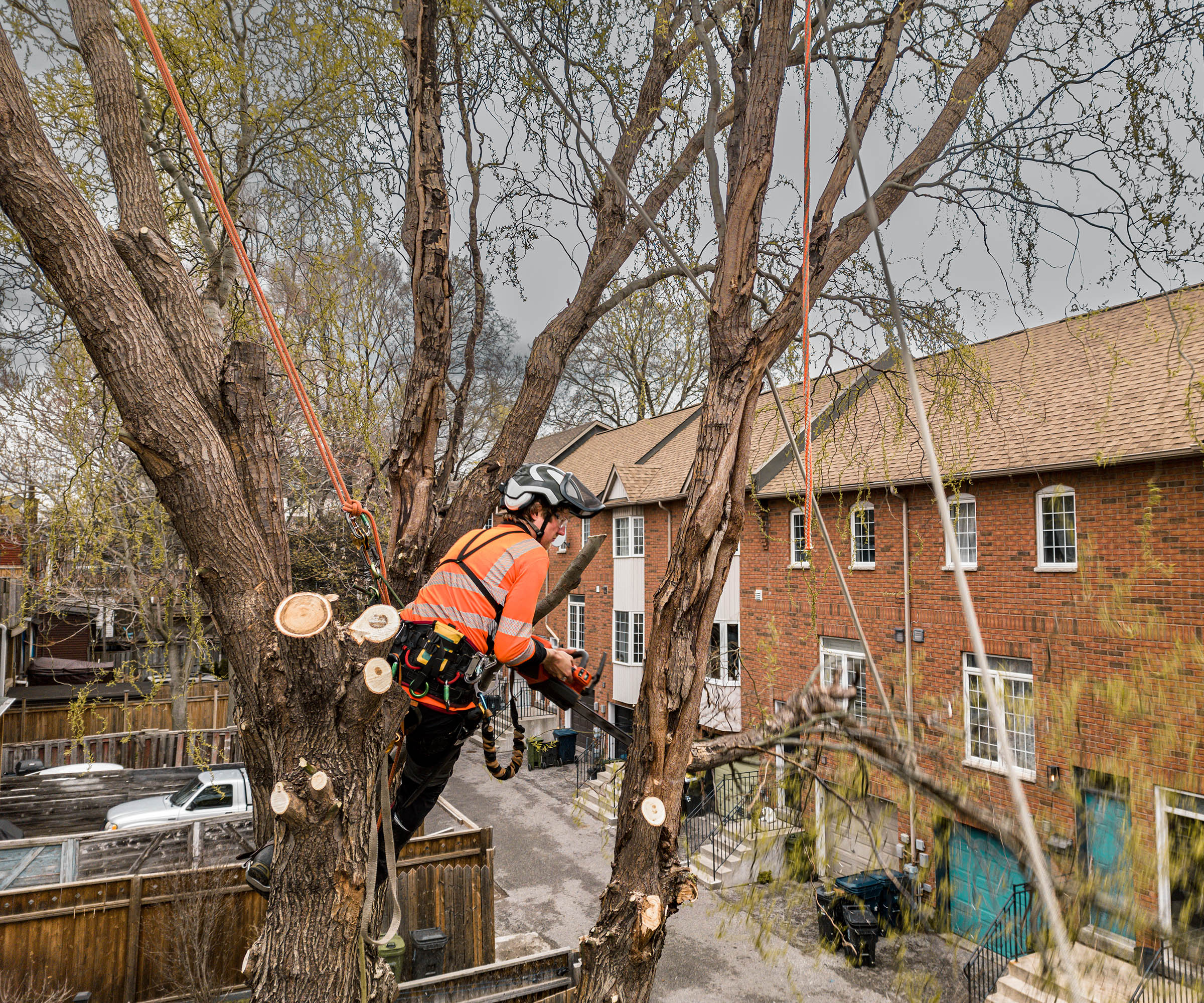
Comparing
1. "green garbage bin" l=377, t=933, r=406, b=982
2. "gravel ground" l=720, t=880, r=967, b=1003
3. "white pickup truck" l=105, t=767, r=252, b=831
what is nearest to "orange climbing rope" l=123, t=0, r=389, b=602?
"gravel ground" l=720, t=880, r=967, b=1003

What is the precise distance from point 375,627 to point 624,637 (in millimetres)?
19738

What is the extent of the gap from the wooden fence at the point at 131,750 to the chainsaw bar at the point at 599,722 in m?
16.0

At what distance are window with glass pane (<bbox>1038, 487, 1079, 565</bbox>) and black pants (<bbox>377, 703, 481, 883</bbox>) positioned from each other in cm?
974

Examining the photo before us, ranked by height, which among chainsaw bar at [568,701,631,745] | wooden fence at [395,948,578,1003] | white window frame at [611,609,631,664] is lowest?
wooden fence at [395,948,578,1003]

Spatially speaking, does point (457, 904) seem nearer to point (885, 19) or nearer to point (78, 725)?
point (78, 725)

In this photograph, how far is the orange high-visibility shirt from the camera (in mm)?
3439

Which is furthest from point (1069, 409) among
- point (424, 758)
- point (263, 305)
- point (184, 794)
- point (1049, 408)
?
point (184, 794)

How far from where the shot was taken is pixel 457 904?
9.33 meters

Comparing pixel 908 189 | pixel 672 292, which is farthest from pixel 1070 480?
pixel 908 189

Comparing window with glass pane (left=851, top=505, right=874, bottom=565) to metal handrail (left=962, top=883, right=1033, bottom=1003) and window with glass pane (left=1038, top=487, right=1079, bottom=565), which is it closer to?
window with glass pane (left=1038, top=487, right=1079, bottom=565)

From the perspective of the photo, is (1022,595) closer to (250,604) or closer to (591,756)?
(250,604)

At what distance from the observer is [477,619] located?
11.4 ft

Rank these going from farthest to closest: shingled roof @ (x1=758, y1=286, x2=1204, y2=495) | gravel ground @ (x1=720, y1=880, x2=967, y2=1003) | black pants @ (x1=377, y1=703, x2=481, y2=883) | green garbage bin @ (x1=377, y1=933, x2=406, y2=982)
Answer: gravel ground @ (x1=720, y1=880, x2=967, y2=1003)
shingled roof @ (x1=758, y1=286, x2=1204, y2=495)
green garbage bin @ (x1=377, y1=933, x2=406, y2=982)
black pants @ (x1=377, y1=703, x2=481, y2=883)

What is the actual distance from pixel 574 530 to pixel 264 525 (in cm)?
2271
